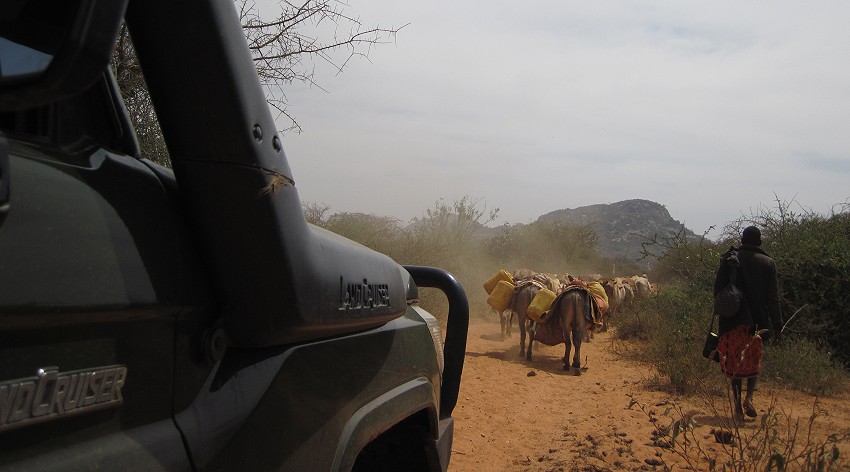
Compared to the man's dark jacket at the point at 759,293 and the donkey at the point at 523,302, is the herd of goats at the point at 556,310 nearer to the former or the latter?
the donkey at the point at 523,302

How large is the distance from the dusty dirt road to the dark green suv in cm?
337

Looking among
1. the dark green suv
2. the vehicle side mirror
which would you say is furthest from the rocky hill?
the vehicle side mirror

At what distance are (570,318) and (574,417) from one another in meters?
3.57

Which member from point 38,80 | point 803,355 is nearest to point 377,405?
point 38,80

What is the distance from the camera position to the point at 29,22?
996mm

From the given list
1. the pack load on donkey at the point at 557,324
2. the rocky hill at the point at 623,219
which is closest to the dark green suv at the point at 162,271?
the pack load on donkey at the point at 557,324

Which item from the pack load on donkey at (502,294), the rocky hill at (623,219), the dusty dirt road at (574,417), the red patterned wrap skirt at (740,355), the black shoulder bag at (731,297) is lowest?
the dusty dirt road at (574,417)

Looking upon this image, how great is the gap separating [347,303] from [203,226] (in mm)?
439

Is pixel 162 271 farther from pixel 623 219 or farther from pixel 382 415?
pixel 623 219

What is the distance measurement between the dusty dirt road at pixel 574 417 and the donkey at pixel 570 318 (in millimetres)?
449

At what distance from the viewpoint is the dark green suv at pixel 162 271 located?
0.88 metres

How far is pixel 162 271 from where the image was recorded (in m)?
1.12

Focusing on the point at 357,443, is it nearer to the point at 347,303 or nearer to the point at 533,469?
the point at 347,303

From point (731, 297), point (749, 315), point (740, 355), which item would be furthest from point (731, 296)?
point (740, 355)
